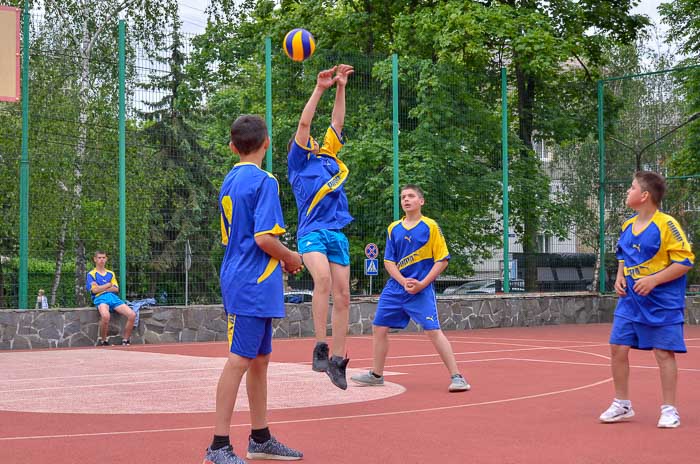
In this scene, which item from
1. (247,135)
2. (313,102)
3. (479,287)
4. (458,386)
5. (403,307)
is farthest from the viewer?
(479,287)

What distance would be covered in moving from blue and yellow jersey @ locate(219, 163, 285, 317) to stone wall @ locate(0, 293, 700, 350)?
986 cm

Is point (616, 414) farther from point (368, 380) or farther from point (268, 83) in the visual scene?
point (268, 83)

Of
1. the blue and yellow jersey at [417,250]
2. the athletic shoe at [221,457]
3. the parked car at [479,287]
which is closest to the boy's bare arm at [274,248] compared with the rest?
the athletic shoe at [221,457]

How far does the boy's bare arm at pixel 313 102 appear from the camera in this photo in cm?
732

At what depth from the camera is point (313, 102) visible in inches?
295

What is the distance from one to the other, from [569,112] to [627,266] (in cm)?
1723

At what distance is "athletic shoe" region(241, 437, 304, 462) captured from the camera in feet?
16.9

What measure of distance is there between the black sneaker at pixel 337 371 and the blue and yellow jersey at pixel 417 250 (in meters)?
1.56

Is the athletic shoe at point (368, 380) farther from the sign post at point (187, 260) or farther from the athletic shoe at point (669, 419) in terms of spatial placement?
the sign post at point (187, 260)

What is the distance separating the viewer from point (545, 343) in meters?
14.6

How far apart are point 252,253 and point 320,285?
2818mm

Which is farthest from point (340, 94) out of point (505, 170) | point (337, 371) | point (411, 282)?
point (505, 170)

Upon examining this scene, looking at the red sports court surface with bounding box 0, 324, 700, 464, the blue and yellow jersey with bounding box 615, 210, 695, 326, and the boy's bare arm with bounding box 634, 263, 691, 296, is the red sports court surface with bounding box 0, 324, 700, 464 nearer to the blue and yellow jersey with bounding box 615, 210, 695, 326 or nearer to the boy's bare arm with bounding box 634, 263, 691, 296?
the blue and yellow jersey with bounding box 615, 210, 695, 326

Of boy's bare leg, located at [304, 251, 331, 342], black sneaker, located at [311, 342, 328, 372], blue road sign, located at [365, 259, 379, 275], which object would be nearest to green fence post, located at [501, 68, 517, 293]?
blue road sign, located at [365, 259, 379, 275]
